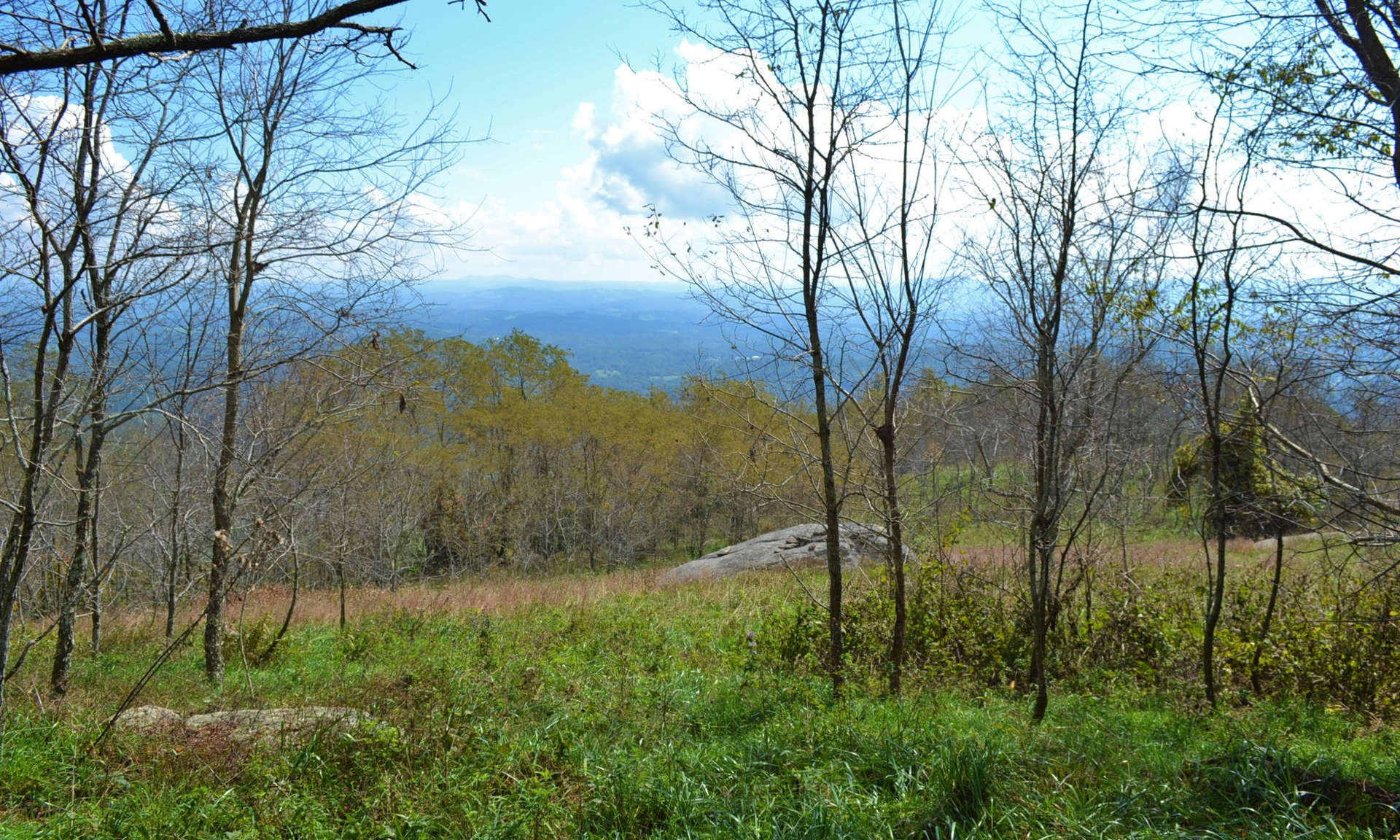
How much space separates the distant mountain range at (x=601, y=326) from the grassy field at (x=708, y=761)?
259cm

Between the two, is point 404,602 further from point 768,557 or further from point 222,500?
point 768,557

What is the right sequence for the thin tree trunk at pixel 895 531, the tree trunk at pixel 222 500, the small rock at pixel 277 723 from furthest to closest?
the tree trunk at pixel 222 500 < the thin tree trunk at pixel 895 531 < the small rock at pixel 277 723

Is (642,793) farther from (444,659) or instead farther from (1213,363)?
(1213,363)

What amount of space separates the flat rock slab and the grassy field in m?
0.12

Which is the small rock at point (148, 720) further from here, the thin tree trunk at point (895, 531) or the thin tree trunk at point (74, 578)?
the thin tree trunk at point (895, 531)

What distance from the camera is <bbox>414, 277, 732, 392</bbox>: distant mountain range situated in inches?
231

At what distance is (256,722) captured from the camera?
458 centimetres

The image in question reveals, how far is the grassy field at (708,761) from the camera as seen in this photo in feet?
10.8

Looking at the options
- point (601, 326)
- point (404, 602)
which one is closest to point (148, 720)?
point (404, 602)

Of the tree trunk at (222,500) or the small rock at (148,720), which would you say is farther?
the tree trunk at (222,500)

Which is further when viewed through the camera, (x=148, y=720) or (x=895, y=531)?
(x=895, y=531)

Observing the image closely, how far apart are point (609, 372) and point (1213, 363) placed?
99.3 metres

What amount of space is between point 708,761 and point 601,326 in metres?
141

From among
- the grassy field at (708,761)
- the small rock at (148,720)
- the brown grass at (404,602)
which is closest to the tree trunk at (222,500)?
the grassy field at (708,761)
